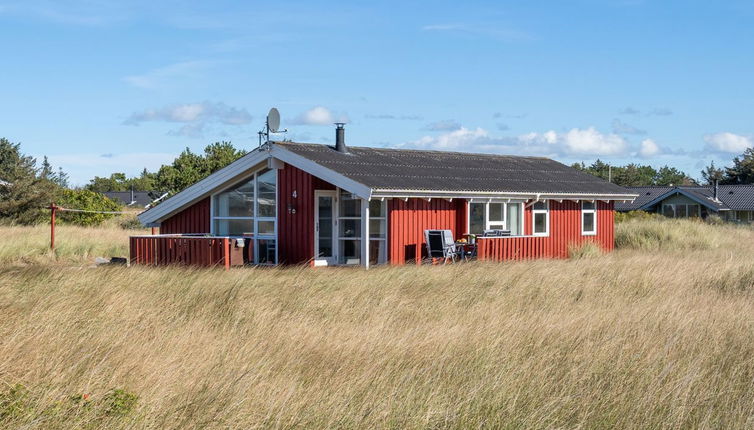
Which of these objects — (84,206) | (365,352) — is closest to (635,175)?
(84,206)

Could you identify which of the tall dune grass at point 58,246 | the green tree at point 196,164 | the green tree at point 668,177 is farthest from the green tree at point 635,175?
the tall dune grass at point 58,246

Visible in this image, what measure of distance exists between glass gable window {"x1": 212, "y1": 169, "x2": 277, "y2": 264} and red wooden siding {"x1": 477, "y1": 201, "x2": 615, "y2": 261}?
507 cm

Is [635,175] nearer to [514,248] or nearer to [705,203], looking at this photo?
[705,203]

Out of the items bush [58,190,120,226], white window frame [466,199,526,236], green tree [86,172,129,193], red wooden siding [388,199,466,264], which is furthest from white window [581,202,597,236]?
green tree [86,172,129,193]

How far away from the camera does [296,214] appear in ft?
72.1

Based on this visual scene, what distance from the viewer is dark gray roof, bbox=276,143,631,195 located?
2170 centimetres

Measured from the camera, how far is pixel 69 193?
146ft

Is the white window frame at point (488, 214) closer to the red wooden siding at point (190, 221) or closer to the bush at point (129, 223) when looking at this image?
the red wooden siding at point (190, 221)

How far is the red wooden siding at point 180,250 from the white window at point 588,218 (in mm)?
11134

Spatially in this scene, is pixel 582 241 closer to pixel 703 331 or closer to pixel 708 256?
pixel 708 256

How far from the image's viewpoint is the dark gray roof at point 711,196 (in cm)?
6281

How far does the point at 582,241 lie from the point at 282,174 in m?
9.24

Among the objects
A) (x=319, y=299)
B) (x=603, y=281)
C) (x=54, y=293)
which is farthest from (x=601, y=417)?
(x=603, y=281)

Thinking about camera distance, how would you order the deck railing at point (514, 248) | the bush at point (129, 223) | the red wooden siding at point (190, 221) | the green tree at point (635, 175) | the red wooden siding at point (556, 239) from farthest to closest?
the green tree at point (635, 175)
the bush at point (129, 223)
the red wooden siding at point (190, 221)
the red wooden siding at point (556, 239)
the deck railing at point (514, 248)
